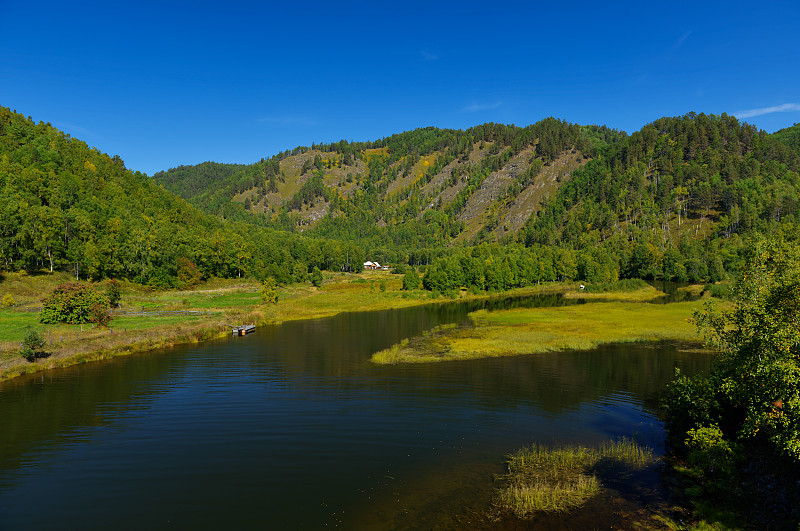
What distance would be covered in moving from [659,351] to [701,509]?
4730cm

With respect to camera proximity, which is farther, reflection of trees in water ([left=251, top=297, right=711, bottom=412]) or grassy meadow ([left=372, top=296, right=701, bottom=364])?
grassy meadow ([left=372, top=296, right=701, bottom=364])

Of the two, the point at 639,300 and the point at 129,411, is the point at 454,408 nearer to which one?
the point at 129,411

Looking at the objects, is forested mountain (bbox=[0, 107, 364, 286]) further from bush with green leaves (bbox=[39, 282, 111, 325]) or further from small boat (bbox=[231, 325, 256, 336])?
small boat (bbox=[231, 325, 256, 336])

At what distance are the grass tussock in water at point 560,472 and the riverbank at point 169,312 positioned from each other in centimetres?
5563

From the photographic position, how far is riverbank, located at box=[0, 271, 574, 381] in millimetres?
56094

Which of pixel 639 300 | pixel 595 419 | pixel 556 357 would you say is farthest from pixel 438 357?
pixel 639 300

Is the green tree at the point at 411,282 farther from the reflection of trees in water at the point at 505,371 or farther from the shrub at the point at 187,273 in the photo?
Answer: the reflection of trees in water at the point at 505,371

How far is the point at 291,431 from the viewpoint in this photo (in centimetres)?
3309

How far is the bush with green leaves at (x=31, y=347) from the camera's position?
48.8 m

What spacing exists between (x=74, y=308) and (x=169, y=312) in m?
20.2

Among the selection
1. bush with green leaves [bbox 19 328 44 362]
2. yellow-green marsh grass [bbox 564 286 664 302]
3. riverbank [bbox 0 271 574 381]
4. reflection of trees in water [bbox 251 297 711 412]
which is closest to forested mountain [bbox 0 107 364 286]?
riverbank [bbox 0 271 574 381]

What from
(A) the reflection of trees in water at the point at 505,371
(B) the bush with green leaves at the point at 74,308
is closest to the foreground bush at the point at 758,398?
(A) the reflection of trees in water at the point at 505,371

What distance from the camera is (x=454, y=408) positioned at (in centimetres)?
3881

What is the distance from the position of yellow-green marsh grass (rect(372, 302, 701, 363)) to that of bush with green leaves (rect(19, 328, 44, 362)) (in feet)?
138
